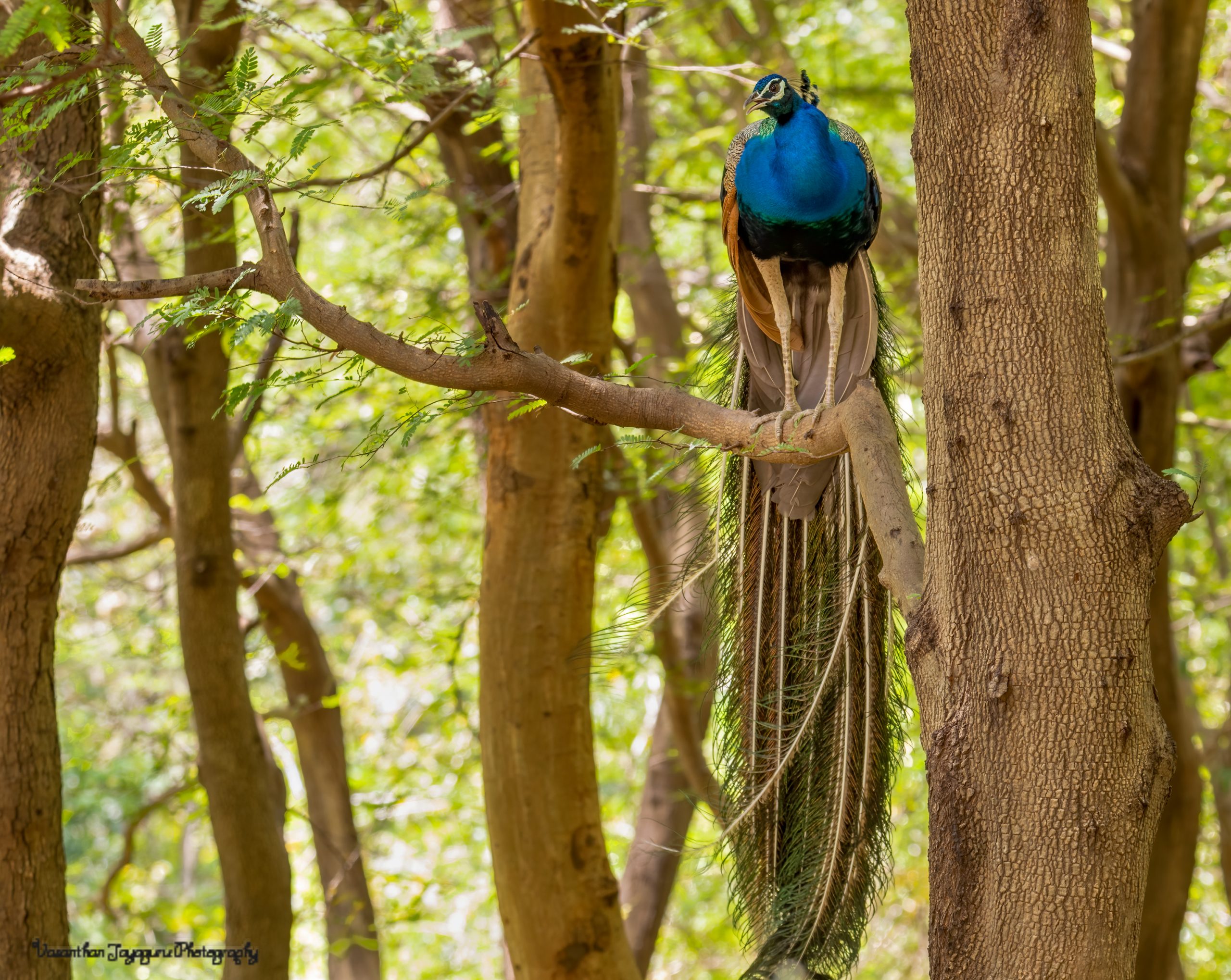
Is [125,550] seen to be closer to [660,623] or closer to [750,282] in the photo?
[660,623]

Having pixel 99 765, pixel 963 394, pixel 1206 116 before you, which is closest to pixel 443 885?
pixel 99 765

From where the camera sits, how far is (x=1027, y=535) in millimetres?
1738

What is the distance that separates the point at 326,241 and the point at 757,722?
7297 millimetres

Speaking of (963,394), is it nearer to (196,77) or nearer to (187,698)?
(196,77)

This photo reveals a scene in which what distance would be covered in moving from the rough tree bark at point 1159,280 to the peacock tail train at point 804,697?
1834 millimetres

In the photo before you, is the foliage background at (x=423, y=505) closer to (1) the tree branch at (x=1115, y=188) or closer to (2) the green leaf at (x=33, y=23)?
(1) the tree branch at (x=1115, y=188)

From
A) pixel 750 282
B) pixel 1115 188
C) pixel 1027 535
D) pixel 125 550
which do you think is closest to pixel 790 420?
pixel 750 282

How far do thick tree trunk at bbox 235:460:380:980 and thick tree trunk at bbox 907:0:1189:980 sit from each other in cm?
375

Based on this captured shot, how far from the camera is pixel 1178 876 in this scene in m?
4.46

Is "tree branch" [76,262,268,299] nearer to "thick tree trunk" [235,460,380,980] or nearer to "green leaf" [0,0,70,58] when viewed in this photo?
"green leaf" [0,0,70,58]

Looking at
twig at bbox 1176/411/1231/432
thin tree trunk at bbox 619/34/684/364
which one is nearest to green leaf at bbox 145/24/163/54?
thin tree trunk at bbox 619/34/684/364

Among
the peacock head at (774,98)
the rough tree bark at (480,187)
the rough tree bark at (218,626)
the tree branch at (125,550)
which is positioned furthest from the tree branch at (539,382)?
the tree branch at (125,550)

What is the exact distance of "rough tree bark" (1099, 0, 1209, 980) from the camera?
4203mm

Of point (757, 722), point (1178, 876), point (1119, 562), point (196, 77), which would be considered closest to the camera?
point (1119, 562)
